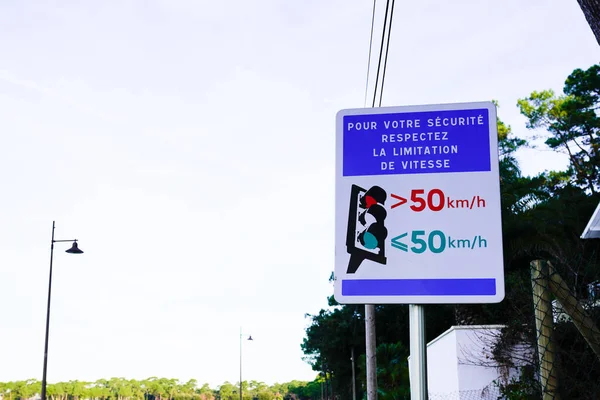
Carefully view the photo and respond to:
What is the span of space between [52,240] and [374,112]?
2038 centimetres

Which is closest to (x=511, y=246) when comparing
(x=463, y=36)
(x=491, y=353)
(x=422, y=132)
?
(x=491, y=353)

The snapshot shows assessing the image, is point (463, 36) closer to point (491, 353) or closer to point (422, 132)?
point (491, 353)

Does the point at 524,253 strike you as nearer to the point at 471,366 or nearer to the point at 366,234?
the point at 471,366

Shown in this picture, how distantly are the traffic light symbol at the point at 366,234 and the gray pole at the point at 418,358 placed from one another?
0.24 meters

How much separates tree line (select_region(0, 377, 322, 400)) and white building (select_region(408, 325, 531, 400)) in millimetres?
108451

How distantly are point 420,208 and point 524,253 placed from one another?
71.7ft

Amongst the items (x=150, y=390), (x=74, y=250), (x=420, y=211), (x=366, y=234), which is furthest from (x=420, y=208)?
(x=150, y=390)

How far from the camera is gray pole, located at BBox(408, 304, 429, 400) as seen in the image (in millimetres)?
2166

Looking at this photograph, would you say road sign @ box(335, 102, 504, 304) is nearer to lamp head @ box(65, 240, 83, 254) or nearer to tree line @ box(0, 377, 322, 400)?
lamp head @ box(65, 240, 83, 254)

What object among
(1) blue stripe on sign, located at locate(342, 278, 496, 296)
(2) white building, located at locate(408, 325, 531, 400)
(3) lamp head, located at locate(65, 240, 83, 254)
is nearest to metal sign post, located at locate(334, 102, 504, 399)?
(1) blue stripe on sign, located at locate(342, 278, 496, 296)

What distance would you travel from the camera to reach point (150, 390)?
154 m

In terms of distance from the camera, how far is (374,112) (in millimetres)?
2529

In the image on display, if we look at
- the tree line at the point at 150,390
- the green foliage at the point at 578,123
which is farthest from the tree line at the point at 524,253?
the tree line at the point at 150,390

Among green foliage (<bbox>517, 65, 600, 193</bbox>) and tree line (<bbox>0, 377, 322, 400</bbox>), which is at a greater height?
green foliage (<bbox>517, 65, 600, 193</bbox>)
